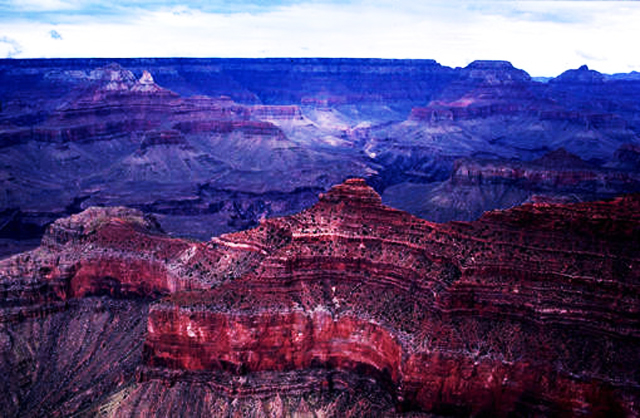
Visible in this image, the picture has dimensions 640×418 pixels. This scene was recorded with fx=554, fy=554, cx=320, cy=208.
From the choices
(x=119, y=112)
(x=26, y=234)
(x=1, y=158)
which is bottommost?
(x=26, y=234)

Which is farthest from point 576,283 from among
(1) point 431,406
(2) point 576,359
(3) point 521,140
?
(3) point 521,140

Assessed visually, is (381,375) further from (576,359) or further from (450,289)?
(576,359)

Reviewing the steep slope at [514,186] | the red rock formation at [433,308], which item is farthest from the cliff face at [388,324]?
the steep slope at [514,186]

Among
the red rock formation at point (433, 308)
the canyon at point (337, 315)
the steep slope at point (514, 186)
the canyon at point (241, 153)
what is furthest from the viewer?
the canyon at point (241, 153)

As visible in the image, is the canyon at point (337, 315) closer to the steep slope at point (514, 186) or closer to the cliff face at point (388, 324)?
the cliff face at point (388, 324)

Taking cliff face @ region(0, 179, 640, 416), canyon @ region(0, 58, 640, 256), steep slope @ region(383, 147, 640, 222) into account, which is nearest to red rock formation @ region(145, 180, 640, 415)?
cliff face @ region(0, 179, 640, 416)

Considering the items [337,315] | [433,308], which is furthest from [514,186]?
[337,315]

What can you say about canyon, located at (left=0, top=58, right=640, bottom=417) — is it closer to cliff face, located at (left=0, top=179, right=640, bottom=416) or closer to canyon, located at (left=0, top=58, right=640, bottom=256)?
cliff face, located at (left=0, top=179, right=640, bottom=416)

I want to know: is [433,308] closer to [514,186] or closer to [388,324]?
[388,324]
